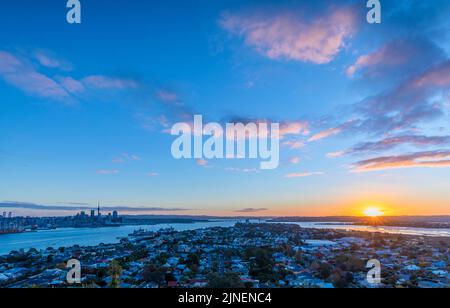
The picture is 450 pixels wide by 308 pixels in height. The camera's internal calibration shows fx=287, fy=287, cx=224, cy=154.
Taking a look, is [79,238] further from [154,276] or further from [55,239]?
[154,276]

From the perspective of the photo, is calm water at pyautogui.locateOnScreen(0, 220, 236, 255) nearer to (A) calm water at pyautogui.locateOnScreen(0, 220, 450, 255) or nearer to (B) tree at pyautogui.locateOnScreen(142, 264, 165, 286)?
(A) calm water at pyautogui.locateOnScreen(0, 220, 450, 255)

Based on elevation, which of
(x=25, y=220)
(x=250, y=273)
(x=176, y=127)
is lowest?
(x=25, y=220)

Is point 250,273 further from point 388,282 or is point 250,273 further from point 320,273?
point 388,282

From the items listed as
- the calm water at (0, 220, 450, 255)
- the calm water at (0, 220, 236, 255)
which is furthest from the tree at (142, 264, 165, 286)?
the calm water at (0, 220, 236, 255)

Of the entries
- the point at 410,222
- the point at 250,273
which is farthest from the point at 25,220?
the point at 410,222

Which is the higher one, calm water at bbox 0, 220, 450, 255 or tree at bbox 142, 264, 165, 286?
tree at bbox 142, 264, 165, 286

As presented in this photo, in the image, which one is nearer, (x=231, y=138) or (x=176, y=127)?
(x=231, y=138)
